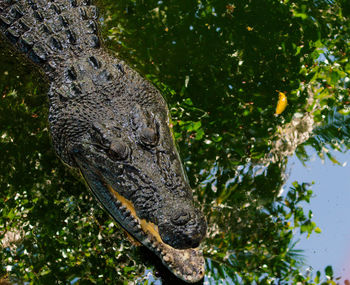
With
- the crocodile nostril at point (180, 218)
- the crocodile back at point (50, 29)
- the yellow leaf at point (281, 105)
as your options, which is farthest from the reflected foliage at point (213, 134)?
the crocodile nostril at point (180, 218)

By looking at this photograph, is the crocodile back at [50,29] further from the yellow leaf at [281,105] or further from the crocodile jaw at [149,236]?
the yellow leaf at [281,105]

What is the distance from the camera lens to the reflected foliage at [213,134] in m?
3.26

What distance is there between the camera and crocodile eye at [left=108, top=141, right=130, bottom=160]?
112 inches

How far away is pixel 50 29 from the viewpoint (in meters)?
3.69

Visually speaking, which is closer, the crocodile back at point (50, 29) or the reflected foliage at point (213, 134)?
the reflected foliage at point (213, 134)

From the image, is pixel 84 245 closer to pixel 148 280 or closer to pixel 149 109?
pixel 148 280

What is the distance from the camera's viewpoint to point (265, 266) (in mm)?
3186

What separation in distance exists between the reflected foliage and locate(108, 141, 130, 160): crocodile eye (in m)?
0.78

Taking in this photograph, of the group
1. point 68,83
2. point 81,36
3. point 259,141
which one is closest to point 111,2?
point 81,36

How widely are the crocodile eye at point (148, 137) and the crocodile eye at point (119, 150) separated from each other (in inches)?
5.2

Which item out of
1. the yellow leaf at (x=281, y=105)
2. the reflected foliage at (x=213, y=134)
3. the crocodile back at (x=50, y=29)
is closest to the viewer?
the reflected foliage at (x=213, y=134)

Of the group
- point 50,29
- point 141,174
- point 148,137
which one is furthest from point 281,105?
point 50,29

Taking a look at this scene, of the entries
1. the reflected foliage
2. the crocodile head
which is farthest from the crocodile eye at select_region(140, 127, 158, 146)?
the reflected foliage

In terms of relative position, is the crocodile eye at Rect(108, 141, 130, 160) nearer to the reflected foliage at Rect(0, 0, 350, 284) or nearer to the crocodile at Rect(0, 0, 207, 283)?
the crocodile at Rect(0, 0, 207, 283)
